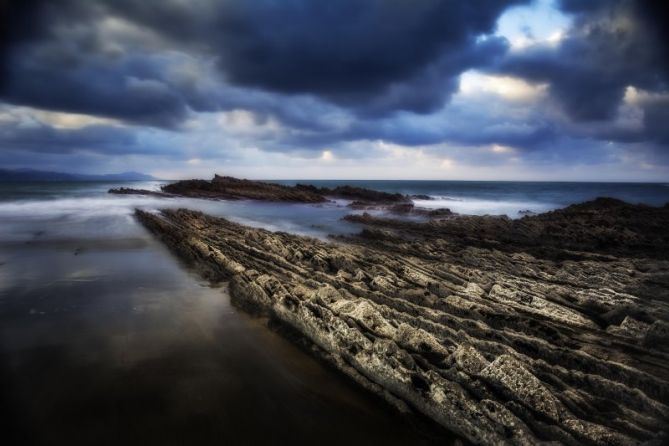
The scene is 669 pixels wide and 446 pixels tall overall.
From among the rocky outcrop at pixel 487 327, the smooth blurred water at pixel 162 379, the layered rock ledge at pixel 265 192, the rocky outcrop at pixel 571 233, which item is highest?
the layered rock ledge at pixel 265 192

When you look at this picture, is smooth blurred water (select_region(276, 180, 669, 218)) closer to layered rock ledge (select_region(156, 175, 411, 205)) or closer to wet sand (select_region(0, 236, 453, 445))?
layered rock ledge (select_region(156, 175, 411, 205))

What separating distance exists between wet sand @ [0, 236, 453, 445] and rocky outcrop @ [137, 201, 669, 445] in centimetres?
37

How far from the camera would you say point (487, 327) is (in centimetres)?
413

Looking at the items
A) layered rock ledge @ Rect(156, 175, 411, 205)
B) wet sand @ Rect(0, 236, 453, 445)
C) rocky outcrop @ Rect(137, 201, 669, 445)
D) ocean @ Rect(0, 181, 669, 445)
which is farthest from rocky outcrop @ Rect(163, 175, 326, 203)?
wet sand @ Rect(0, 236, 453, 445)

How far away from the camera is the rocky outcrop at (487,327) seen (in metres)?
2.77

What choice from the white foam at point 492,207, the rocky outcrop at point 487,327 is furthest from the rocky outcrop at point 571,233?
the white foam at point 492,207

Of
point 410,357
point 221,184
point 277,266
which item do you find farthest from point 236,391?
point 221,184

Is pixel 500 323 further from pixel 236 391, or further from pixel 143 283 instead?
pixel 143 283

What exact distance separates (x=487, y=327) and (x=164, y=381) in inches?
145

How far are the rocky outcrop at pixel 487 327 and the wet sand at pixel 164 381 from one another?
0.37 m

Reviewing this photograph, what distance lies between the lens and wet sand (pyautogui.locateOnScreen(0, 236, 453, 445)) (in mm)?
2857

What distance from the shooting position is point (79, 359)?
150 inches

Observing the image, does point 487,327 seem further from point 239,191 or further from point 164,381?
point 239,191

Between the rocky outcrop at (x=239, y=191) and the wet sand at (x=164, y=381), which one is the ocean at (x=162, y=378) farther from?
the rocky outcrop at (x=239, y=191)
